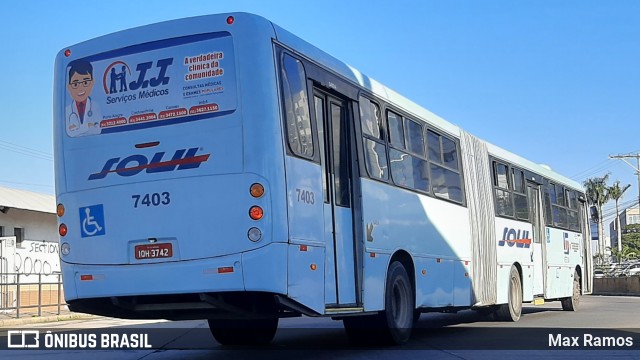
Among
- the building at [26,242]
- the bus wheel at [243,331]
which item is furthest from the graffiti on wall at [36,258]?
the bus wheel at [243,331]

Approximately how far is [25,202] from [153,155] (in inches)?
831

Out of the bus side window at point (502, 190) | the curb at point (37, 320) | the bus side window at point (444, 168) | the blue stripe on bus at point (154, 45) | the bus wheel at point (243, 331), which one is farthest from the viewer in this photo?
the curb at point (37, 320)

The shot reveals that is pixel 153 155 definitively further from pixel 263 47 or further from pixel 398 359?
pixel 398 359

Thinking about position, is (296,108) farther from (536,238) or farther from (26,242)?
(26,242)

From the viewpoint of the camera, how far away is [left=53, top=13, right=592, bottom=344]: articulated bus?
25.5 ft

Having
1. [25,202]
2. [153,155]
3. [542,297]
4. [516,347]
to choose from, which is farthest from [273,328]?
[25,202]

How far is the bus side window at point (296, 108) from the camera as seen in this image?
8.20m

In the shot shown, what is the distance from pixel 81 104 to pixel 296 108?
2479 mm

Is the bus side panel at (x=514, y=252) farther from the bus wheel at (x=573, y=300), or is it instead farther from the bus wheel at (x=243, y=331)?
the bus wheel at (x=243, y=331)

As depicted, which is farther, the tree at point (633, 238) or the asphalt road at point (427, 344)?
the tree at point (633, 238)

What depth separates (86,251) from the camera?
8367mm

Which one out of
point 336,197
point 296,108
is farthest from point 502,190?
point 296,108

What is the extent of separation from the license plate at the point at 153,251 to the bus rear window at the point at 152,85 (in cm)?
130

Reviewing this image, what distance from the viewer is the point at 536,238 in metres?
18.3
